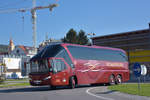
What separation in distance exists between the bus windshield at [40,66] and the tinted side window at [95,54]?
9.14 ft

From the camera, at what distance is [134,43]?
55.6 meters

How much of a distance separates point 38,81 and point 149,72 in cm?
3162

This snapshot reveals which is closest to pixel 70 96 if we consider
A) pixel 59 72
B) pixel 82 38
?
pixel 59 72

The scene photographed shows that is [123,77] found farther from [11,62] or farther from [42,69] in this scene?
[11,62]

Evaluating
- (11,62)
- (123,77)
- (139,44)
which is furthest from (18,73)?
(123,77)

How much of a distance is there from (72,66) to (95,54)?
415 cm

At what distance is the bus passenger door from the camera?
21391 millimetres

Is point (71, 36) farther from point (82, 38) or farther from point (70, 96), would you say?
point (70, 96)

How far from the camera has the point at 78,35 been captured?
86688 millimetres

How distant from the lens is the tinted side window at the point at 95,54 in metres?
23.8

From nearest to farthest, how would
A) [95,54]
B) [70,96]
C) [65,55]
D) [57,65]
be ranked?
[70,96], [57,65], [65,55], [95,54]

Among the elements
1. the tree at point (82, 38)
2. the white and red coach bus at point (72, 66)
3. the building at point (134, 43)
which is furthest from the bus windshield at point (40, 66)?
the tree at point (82, 38)

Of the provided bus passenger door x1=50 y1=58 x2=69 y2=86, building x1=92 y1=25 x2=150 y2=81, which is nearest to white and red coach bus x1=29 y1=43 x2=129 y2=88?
bus passenger door x1=50 y1=58 x2=69 y2=86

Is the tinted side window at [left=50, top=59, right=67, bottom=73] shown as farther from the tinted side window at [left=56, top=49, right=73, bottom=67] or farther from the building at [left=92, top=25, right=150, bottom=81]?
the building at [left=92, top=25, right=150, bottom=81]
